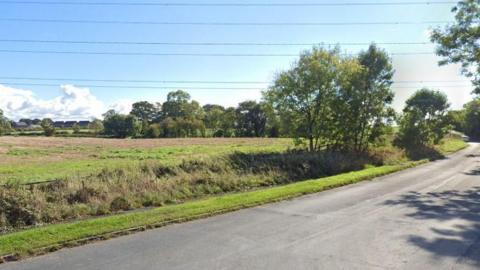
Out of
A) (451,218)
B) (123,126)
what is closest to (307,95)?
(451,218)

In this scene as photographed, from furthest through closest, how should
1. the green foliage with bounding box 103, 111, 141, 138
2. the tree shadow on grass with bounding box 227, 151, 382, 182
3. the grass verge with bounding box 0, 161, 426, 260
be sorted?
the green foliage with bounding box 103, 111, 141, 138
the tree shadow on grass with bounding box 227, 151, 382, 182
the grass verge with bounding box 0, 161, 426, 260

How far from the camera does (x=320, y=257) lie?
6.88 m

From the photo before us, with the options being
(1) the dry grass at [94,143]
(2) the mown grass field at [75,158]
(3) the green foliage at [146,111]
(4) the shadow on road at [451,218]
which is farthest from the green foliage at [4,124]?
(4) the shadow on road at [451,218]

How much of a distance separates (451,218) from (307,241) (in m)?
4.53

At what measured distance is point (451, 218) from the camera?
10.2 m

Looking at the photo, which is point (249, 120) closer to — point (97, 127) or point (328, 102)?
point (97, 127)

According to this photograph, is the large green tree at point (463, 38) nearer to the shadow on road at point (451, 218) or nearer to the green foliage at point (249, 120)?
the shadow on road at point (451, 218)

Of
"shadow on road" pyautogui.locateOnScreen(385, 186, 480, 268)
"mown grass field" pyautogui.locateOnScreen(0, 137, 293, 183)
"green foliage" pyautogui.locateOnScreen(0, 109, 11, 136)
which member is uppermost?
"green foliage" pyautogui.locateOnScreen(0, 109, 11, 136)

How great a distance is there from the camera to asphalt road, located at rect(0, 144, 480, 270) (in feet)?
21.9

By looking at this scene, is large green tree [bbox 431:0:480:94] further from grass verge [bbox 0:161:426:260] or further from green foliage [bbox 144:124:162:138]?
green foliage [bbox 144:124:162:138]

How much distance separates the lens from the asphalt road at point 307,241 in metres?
6.66

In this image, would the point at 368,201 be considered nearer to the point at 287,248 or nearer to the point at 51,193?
the point at 287,248

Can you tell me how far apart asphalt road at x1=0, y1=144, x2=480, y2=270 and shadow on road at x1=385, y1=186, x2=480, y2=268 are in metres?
0.02

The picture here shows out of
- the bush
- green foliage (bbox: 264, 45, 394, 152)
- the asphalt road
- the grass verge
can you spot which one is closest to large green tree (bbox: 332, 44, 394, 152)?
green foliage (bbox: 264, 45, 394, 152)
